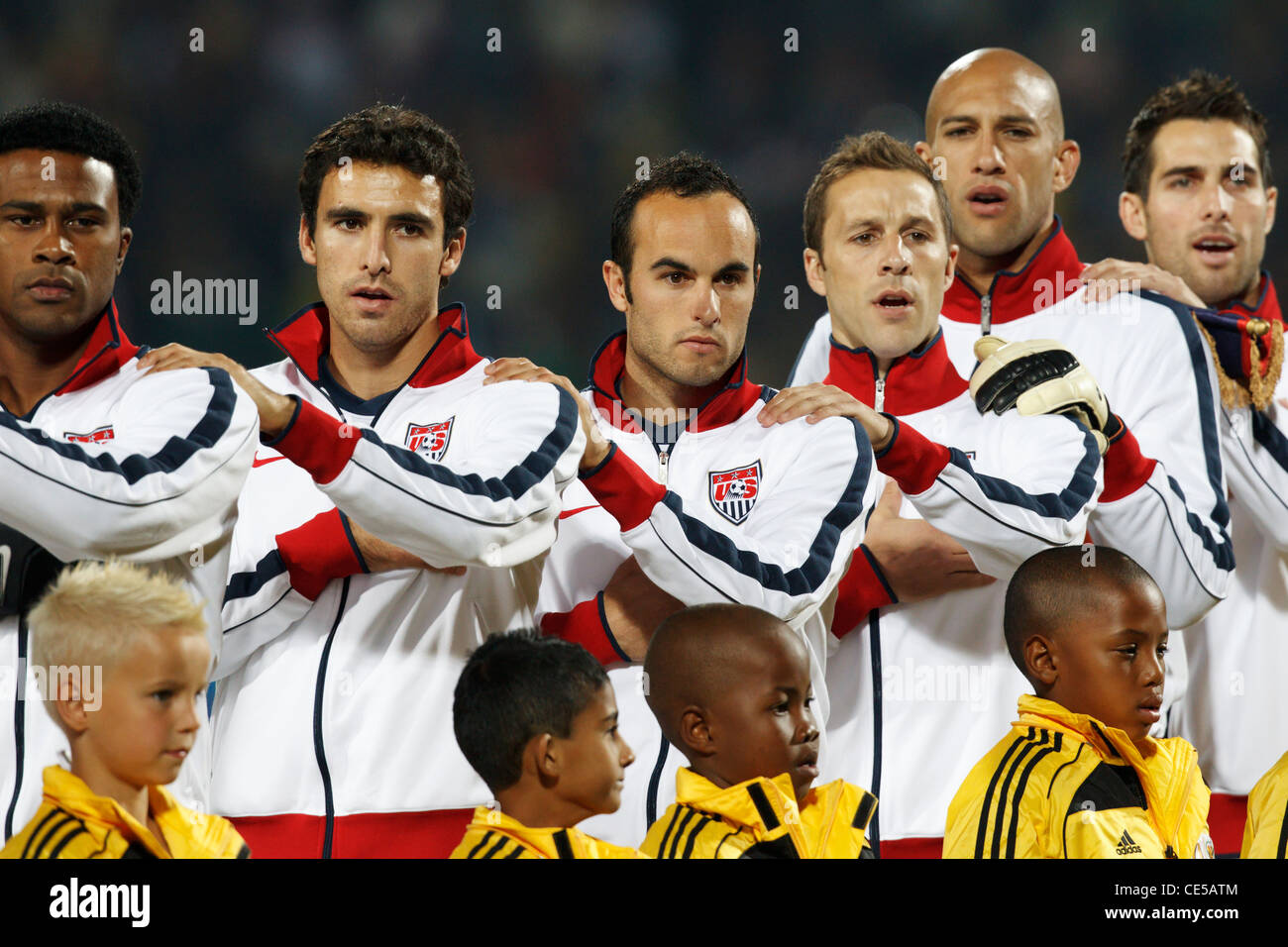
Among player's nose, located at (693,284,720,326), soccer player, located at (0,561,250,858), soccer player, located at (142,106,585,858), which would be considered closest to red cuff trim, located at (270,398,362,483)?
soccer player, located at (142,106,585,858)

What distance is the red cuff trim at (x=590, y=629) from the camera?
8.47 ft

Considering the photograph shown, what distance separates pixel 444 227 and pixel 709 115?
1.61m

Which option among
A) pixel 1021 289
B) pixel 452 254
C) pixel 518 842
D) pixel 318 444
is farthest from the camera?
pixel 1021 289

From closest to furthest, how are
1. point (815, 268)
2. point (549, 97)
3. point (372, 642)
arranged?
point (372, 642) < point (815, 268) < point (549, 97)

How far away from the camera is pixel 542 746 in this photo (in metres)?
2.03

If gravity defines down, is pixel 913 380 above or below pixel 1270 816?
above

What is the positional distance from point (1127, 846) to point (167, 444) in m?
1.47

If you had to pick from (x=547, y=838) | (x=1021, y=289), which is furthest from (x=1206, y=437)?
(x=547, y=838)

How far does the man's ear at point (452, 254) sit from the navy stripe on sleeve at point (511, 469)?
52 centimetres

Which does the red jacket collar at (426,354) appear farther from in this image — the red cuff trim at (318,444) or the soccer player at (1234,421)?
the soccer player at (1234,421)

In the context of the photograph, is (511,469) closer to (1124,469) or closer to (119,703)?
(119,703)

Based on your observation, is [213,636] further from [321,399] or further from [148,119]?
[148,119]

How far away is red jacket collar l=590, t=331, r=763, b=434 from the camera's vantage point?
9.33 ft

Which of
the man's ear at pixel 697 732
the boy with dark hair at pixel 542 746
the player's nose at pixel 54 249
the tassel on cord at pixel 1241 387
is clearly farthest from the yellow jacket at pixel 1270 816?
the player's nose at pixel 54 249
